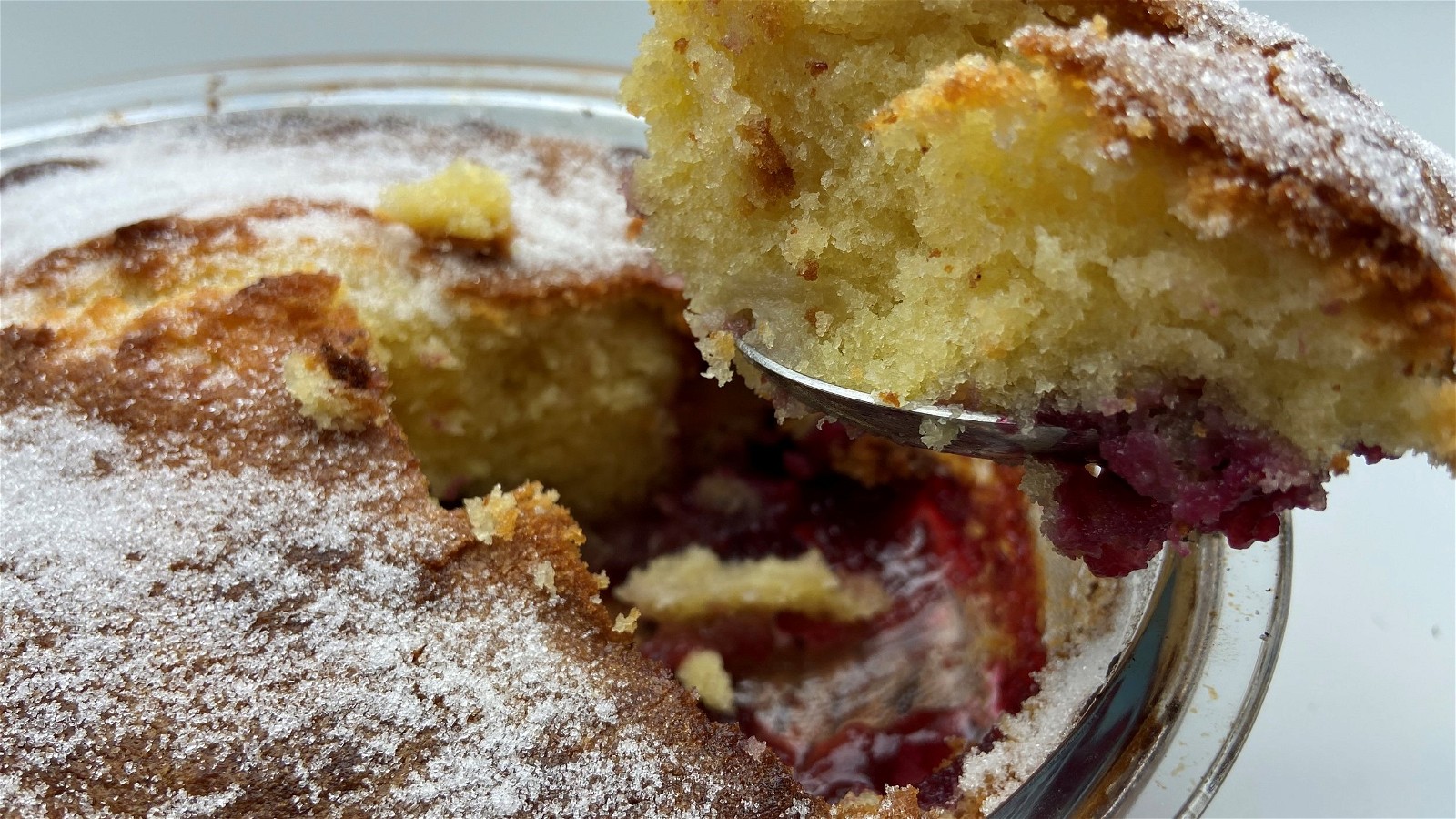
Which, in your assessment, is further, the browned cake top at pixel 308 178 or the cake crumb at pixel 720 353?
the browned cake top at pixel 308 178

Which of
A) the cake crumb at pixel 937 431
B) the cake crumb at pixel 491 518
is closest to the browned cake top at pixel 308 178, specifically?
the cake crumb at pixel 491 518

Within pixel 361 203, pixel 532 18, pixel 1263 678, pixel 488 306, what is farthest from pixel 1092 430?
pixel 532 18

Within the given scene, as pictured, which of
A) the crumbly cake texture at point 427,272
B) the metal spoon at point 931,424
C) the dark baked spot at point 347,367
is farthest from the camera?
the crumbly cake texture at point 427,272

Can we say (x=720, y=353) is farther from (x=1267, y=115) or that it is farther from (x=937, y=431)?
(x=1267, y=115)

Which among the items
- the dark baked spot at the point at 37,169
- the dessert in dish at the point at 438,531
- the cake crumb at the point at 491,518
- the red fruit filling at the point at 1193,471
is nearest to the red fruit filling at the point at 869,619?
the dessert in dish at the point at 438,531

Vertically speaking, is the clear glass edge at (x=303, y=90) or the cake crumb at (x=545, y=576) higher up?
the clear glass edge at (x=303, y=90)

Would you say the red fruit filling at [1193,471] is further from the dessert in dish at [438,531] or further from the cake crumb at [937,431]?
the dessert in dish at [438,531]

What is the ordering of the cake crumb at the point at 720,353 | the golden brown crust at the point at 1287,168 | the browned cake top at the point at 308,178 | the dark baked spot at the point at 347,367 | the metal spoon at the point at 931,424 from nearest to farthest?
the golden brown crust at the point at 1287,168
the metal spoon at the point at 931,424
the cake crumb at the point at 720,353
the dark baked spot at the point at 347,367
the browned cake top at the point at 308,178

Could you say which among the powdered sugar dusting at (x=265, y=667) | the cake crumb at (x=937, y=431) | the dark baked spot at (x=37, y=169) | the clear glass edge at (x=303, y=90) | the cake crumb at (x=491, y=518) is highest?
the clear glass edge at (x=303, y=90)
